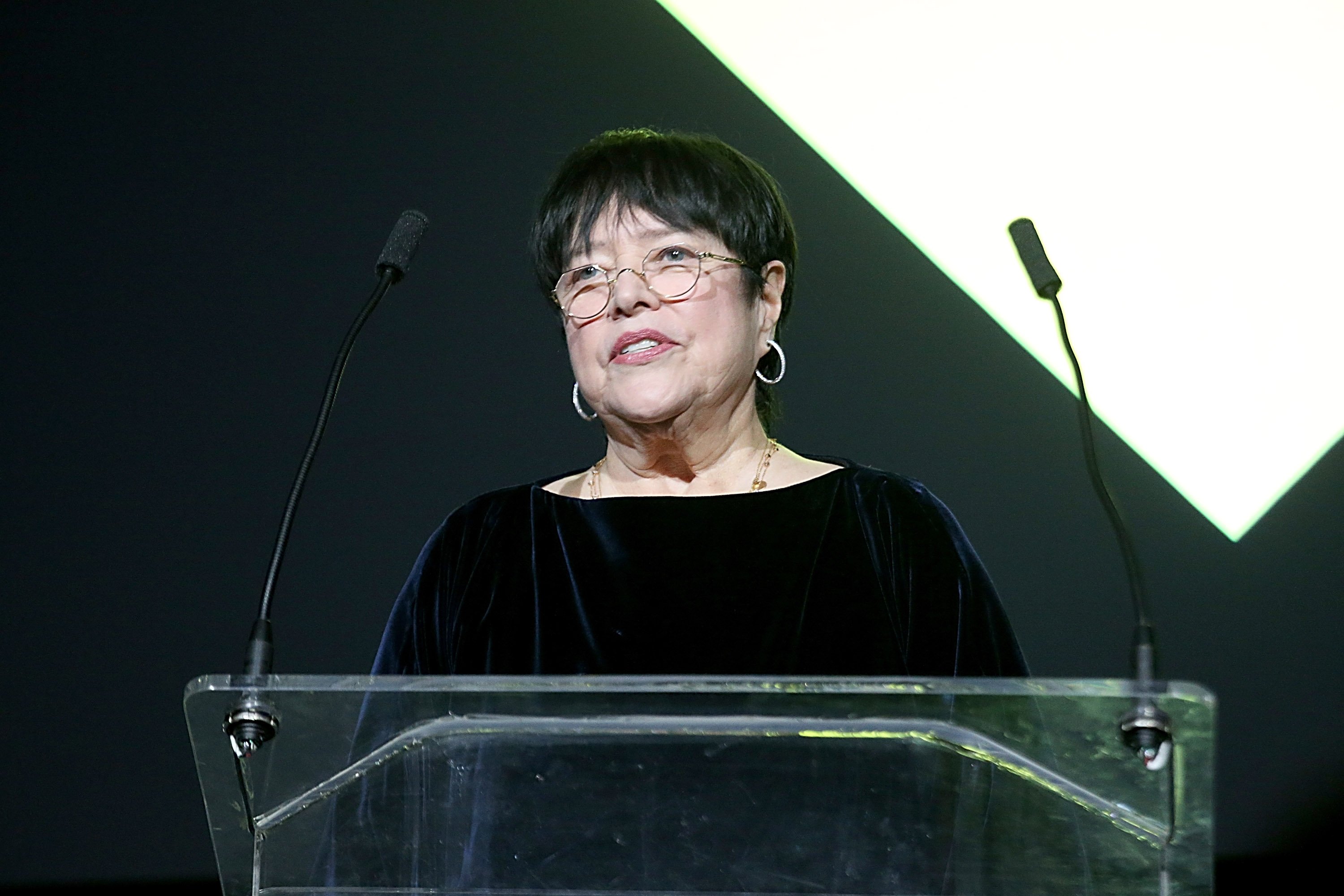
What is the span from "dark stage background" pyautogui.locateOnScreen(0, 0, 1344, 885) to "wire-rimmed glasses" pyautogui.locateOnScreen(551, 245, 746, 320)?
60 cm

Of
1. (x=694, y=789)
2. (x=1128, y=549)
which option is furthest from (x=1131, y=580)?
(x=694, y=789)

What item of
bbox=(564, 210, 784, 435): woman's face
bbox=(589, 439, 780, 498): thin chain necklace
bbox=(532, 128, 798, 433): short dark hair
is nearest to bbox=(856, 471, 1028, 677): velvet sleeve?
bbox=(589, 439, 780, 498): thin chain necklace

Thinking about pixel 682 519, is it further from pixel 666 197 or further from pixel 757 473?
pixel 666 197

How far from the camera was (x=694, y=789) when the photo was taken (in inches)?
46.4

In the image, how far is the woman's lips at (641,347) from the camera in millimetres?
1971

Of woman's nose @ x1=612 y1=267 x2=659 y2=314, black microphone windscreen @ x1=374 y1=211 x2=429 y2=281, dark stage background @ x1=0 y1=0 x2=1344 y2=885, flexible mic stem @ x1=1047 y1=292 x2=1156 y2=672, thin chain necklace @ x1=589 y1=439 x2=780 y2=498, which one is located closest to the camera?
flexible mic stem @ x1=1047 y1=292 x2=1156 y2=672

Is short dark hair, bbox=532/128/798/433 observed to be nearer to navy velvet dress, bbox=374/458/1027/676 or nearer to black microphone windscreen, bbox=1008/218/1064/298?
navy velvet dress, bbox=374/458/1027/676

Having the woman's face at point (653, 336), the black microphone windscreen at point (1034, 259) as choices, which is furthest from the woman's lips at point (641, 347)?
the black microphone windscreen at point (1034, 259)

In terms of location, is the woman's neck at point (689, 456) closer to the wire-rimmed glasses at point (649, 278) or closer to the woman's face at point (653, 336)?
the woman's face at point (653, 336)

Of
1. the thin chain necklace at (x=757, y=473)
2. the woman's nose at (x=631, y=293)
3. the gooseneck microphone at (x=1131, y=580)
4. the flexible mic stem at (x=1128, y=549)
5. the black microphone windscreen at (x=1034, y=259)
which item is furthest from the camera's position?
the thin chain necklace at (x=757, y=473)

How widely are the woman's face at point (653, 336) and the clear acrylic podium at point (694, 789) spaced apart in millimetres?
832

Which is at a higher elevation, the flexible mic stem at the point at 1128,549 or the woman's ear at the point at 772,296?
the woman's ear at the point at 772,296

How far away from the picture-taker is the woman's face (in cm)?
196

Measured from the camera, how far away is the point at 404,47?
9.27 ft
